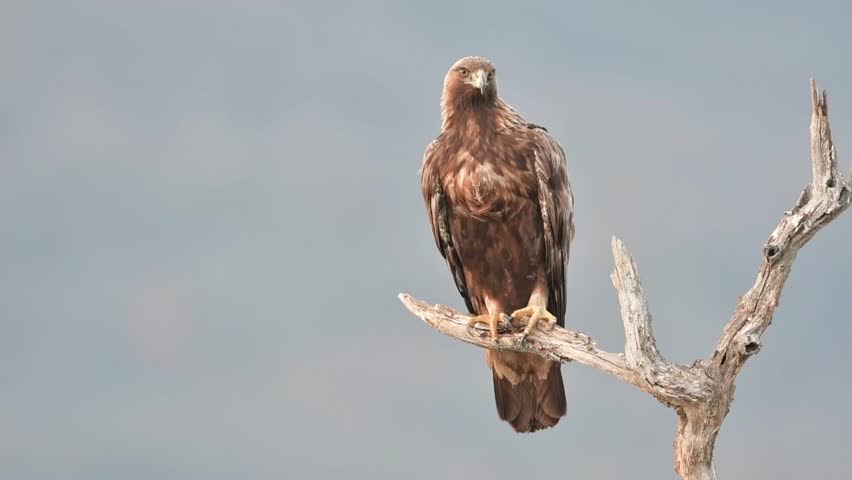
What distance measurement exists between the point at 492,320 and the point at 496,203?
81 centimetres

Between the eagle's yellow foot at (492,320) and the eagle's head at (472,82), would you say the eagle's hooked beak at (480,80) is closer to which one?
the eagle's head at (472,82)

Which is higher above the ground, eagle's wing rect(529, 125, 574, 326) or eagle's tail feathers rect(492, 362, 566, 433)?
eagle's wing rect(529, 125, 574, 326)

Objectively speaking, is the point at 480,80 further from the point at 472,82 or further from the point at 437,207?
the point at 437,207

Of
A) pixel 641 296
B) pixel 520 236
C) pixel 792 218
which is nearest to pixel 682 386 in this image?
pixel 641 296

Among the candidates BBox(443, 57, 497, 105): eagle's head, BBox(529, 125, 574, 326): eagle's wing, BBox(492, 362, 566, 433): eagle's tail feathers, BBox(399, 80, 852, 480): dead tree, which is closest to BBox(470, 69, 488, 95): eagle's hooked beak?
BBox(443, 57, 497, 105): eagle's head

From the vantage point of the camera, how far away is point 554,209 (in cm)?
788

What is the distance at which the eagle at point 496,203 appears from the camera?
7863 mm

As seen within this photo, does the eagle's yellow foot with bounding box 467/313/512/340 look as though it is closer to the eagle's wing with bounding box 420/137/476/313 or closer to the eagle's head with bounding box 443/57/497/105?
the eagle's wing with bounding box 420/137/476/313

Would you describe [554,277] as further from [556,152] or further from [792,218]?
[792,218]

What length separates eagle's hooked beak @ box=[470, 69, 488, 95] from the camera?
26.2ft

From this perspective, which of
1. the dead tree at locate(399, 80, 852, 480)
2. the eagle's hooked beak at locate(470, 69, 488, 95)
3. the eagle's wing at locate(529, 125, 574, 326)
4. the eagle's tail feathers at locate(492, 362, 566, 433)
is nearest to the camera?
the dead tree at locate(399, 80, 852, 480)

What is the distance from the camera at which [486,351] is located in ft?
28.6

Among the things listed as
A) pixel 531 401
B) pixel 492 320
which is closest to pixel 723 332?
Answer: pixel 492 320

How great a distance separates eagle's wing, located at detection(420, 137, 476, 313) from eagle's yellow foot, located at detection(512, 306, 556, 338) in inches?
23.3
